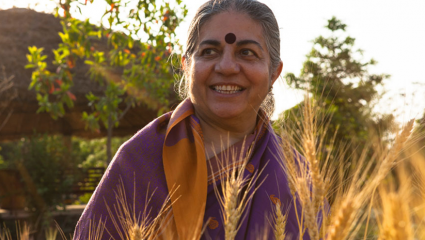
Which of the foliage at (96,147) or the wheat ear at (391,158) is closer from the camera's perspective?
the wheat ear at (391,158)

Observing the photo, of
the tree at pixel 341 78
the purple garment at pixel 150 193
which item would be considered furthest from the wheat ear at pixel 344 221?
the tree at pixel 341 78

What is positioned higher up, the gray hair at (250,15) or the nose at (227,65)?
the gray hair at (250,15)

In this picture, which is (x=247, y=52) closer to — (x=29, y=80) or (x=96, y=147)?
(x=29, y=80)

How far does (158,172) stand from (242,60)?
0.60 m

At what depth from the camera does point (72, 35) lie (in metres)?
3.75

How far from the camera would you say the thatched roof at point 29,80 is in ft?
27.5

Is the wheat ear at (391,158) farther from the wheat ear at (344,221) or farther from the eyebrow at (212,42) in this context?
the eyebrow at (212,42)

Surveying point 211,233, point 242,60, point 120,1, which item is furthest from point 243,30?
point 120,1

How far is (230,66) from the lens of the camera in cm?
178

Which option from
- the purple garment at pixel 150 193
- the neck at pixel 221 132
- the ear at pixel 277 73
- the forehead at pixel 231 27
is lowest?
the purple garment at pixel 150 193

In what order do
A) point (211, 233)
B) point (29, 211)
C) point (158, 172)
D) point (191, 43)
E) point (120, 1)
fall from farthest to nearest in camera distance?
point (29, 211) → point (120, 1) → point (191, 43) → point (158, 172) → point (211, 233)

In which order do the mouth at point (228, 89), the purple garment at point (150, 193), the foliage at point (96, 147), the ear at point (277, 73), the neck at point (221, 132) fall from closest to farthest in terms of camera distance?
1. the purple garment at point (150, 193)
2. the mouth at point (228, 89)
3. the neck at point (221, 132)
4. the ear at point (277, 73)
5. the foliage at point (96, 147)

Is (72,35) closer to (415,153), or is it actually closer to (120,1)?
(120,1)

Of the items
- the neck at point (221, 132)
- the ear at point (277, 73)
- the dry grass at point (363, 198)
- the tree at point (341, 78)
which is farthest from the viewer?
the tree at point (341, 78)
